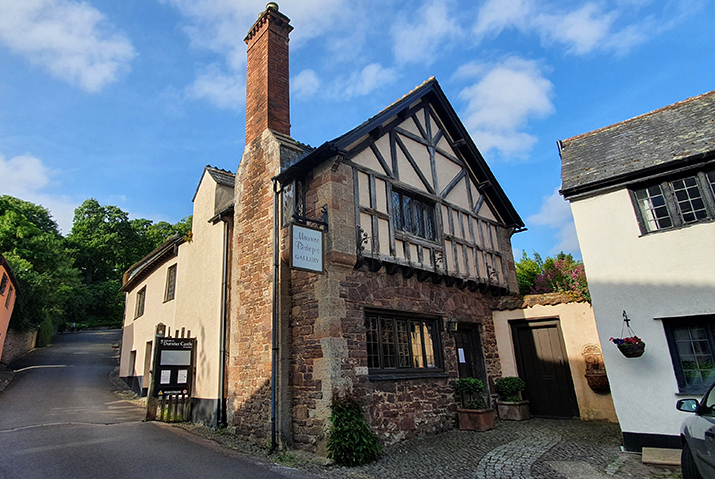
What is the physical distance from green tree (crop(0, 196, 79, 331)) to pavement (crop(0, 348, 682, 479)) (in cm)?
1918

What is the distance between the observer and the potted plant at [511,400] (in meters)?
10.2

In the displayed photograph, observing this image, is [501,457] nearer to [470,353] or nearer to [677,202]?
[470,353]

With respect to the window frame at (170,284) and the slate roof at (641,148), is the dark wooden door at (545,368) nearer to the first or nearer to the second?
the slate roof at (641,148)

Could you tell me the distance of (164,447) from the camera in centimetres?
744

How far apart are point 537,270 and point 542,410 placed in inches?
349

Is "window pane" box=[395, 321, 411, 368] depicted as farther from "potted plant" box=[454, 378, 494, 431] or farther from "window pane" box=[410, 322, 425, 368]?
"potted plant" box=[454, 378, 494, 431]

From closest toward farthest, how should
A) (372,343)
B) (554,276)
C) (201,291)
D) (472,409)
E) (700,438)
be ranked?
1. (700,438)
2. (372,343)
3. (472,409)
4. (201,291)
5. (554,276)

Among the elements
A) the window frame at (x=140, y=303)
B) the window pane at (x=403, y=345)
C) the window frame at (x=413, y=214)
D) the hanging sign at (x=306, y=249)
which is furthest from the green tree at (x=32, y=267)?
the window pane at (x=403, y=345)

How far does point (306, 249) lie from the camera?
7.20m

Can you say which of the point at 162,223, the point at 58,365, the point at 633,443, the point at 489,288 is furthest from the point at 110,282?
the point at 633,443

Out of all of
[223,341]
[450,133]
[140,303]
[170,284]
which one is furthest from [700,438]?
[140,303]

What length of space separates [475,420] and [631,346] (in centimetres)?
354

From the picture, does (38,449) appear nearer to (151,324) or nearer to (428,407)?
(428,407)

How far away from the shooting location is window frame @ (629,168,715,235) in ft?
23.0
